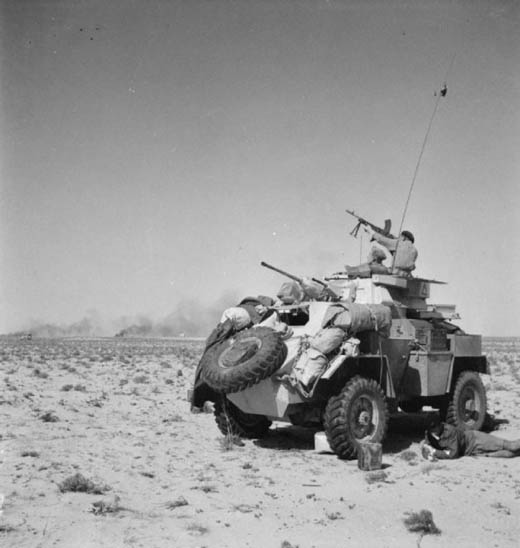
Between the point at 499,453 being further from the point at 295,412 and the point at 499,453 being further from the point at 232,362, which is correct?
the point at 232,362

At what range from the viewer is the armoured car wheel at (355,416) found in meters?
8.62

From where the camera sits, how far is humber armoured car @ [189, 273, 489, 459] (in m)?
8.66

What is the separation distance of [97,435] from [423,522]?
5.90 m

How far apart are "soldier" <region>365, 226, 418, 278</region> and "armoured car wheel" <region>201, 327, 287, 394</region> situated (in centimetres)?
323

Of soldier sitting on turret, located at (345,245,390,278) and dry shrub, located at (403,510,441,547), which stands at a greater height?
soldier sitting on turret, located at (345,245,390,278)

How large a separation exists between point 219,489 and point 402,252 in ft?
19.1

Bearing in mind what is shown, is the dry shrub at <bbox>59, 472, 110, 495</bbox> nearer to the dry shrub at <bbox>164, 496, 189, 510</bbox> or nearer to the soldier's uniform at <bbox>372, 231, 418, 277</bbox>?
the dry shrub at <bbox>164, 496, 189, 510</bbox>

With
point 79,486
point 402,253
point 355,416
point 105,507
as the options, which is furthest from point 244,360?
point 402,253

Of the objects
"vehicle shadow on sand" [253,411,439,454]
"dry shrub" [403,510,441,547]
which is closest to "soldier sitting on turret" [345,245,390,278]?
"vehicle shadow on sand" [253,411,439,454]

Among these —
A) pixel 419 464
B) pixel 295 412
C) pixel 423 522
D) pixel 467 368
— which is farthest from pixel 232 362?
pixel 467 368

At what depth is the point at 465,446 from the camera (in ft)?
30.3

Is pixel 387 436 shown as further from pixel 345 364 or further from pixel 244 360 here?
pixel 244 360

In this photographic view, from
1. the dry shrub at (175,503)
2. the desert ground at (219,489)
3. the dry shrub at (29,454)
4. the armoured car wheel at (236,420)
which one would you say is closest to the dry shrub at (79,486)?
the desert ground at (219,489)

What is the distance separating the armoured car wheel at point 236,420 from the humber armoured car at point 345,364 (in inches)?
0.6
